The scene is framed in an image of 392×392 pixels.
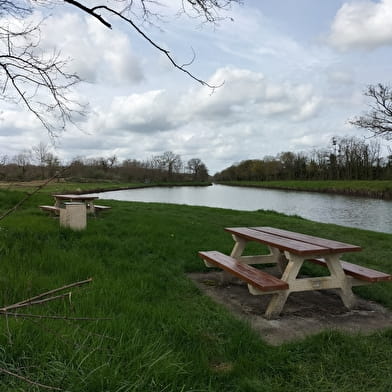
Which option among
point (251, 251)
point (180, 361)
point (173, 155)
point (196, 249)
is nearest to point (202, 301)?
point (180, 361)

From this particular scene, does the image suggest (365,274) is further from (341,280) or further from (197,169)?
(197,169)

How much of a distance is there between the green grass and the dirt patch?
220 millimetres

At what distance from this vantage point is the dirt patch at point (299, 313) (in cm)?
327

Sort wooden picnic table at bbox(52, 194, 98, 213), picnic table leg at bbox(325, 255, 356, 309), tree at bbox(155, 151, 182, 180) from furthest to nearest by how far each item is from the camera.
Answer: tree at bbox(155, 151, 182, 180) < wooden picnic table at bbox(52, 194, 98, 213) < picnic table leg at bbox(325, 255, 356, 309)

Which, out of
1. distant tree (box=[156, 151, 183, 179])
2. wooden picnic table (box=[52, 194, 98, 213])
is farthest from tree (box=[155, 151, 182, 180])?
wooden picnic table (box=[52, 194, 98, 213])

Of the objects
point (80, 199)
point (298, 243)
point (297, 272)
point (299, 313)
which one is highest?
point (80, 199)

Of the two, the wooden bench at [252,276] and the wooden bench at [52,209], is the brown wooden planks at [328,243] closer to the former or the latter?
the wooden bench at [252,276]

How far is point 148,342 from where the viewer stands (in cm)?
245

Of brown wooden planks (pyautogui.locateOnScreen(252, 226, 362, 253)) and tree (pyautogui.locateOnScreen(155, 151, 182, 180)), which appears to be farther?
tree (pyautogui.locateOnScreen(155, 151, 182, 180))

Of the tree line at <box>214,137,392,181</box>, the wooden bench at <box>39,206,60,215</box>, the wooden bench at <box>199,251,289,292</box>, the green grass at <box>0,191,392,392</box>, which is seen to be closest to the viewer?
the green grass at <box>0,191,392,392</box>

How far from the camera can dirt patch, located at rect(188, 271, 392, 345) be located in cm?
327

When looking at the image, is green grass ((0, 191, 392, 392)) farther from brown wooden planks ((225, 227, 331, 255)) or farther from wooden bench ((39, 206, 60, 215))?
wooden bench ((39, 206, 60, 215))

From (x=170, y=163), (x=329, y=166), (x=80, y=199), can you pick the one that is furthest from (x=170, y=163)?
(x=80, y=199)

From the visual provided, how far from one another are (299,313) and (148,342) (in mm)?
1917
